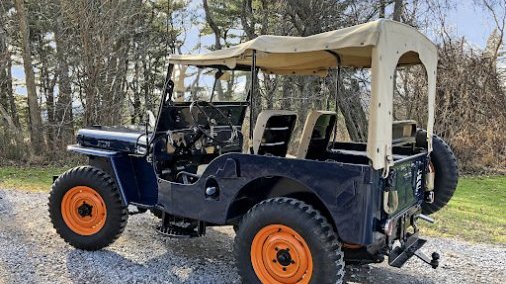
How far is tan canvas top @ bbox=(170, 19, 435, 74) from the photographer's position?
3438 millimetres

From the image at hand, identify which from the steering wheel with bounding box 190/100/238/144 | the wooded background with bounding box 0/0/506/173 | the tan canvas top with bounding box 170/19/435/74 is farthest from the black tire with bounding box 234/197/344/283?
the wooded background with bounding box 0/0/506/173

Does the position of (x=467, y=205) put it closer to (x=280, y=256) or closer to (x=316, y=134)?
(x=316, y=134)

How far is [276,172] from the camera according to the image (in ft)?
12.5

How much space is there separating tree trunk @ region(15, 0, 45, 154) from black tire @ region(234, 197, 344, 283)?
9879 millimetres

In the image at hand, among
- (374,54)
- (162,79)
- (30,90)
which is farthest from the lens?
(30,90)

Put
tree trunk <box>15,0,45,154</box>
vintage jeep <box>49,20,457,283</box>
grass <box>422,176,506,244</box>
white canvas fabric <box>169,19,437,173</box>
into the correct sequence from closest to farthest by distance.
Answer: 1. white canvas fabric <box>169,19,437,173</box>
2. vintage jeep <box>49,20,457,283</box>
3. grass <box>422,176,506,244</box>
4. tree trunk <box>15,0,45,154</box>

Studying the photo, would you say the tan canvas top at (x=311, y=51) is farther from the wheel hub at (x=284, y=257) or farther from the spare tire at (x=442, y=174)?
the wheel hub at (x=284, y=257)

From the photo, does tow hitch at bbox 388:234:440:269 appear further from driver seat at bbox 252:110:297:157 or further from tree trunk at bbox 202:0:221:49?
tree trunk at bbox 202:0:221:49

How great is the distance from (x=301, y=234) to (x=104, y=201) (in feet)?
7.25

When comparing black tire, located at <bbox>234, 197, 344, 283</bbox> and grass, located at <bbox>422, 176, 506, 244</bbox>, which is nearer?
black tire, located at <bbox>234, 197, 344, 283</bbox>

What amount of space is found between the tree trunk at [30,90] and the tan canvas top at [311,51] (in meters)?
9.14

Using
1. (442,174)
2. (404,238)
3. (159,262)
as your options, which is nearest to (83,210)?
(159,262)

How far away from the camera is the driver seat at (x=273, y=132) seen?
4328mm

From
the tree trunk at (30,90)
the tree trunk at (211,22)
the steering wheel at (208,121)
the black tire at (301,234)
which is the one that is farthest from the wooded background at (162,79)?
the black tire at (301,234)
